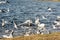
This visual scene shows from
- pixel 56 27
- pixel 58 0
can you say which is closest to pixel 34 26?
pixel 56 27

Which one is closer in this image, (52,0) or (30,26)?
(30,26)

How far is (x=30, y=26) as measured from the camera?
1368 inches

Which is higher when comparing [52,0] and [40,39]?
[40,39]

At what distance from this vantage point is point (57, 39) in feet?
59.6

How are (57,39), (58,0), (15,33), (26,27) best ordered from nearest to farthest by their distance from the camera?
(57,39) → (15,33) → (26,27) → (58,0)

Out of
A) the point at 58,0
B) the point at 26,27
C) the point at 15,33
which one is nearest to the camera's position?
the point at 15,33

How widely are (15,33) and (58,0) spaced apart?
75.7m

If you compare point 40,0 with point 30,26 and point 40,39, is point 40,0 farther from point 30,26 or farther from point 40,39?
point 40,39

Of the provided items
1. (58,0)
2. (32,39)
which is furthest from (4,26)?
(58,0)

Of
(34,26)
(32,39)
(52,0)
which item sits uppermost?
(32,39)

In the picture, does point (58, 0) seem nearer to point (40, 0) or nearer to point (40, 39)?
point (40, 0)

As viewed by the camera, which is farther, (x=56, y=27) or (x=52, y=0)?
(x=52, y=0)

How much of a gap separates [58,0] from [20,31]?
74.1m

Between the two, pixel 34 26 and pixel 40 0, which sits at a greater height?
pixel 34 26
